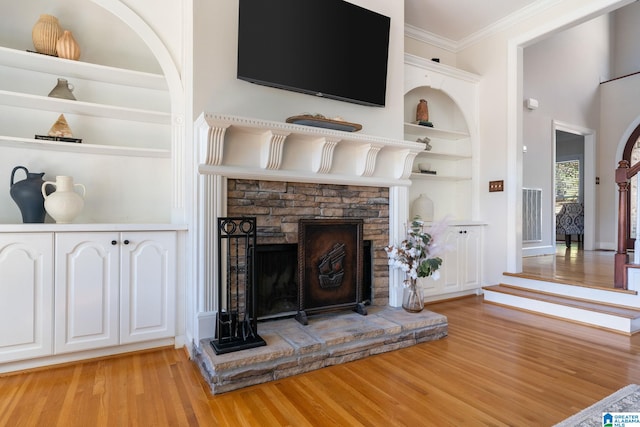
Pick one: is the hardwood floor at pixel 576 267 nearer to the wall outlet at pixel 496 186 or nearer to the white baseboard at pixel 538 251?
the white baseboard at pixel 538 251

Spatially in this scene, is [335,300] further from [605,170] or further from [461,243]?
[605,170]

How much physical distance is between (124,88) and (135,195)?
2.92 feet

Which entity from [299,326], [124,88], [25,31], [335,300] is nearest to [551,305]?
[335,300]

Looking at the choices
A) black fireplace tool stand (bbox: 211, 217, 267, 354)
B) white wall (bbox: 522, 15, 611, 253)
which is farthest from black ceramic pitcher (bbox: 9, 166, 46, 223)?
white wall (bbox: 522, 15, 611, 253)

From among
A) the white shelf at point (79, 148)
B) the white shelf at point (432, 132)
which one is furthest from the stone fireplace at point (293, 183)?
the white shelf at point (432, 132)

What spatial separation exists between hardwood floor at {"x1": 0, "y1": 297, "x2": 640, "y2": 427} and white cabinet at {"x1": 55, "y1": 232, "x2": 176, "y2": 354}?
19cm

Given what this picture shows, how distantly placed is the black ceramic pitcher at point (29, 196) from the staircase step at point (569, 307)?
4.34 m

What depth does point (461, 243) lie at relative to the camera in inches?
158

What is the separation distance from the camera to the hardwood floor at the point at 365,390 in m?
1.70

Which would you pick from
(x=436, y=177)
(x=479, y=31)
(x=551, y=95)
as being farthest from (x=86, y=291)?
(x=551, y=95)

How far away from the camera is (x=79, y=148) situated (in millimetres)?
2543

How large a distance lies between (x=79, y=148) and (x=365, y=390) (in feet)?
8.66

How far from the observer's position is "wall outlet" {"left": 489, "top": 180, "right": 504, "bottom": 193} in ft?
13.3

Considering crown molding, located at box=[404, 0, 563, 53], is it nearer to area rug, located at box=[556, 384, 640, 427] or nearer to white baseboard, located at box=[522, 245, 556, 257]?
white baseboard, located at box=[522, 245, 556, 257]
